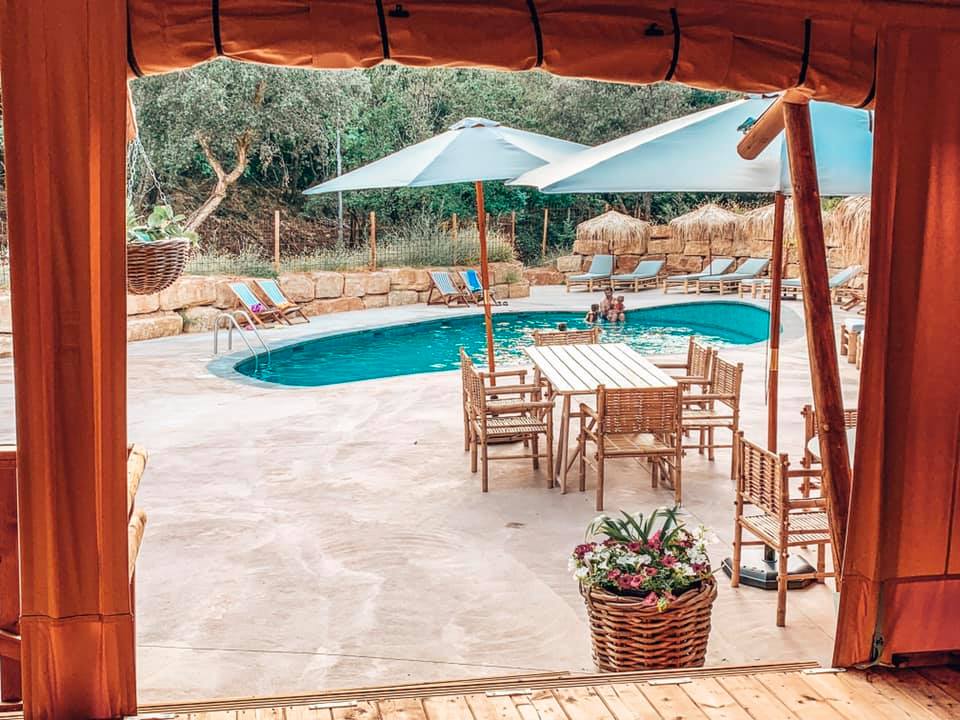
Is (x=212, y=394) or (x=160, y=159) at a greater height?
(x=160, y=159)

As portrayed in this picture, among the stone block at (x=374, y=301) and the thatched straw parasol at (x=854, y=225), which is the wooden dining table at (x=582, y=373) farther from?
the stone block at (x=374, y=301)

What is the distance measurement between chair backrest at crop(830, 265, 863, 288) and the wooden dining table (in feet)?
34.5

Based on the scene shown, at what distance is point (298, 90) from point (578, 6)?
15.8 m

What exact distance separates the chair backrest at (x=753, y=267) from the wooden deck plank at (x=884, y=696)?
53.8ft

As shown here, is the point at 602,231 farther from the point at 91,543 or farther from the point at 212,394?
the point at 91,543

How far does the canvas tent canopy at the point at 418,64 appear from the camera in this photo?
2439 millimetres

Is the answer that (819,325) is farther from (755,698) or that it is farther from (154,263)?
(154,263)

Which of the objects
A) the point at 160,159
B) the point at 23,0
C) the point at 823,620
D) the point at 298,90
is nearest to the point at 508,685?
the point at 823,620

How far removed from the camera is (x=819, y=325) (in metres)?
3.43

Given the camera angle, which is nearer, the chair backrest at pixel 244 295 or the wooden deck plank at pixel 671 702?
the wooden deck plank at pixel 671 702

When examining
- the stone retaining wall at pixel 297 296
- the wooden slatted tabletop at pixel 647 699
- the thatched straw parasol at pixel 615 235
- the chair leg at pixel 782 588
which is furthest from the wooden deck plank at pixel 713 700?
the thatched straw parasol at pixel 615 235

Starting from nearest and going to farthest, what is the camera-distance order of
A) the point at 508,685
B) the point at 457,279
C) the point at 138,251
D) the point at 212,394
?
1. the point at 508,685
2. the point at 138,251
3. the point at 212,394
4. the point at 457,279

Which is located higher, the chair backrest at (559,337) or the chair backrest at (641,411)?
the chair backrest at (559,337)

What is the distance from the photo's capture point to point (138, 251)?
13.4 feet
